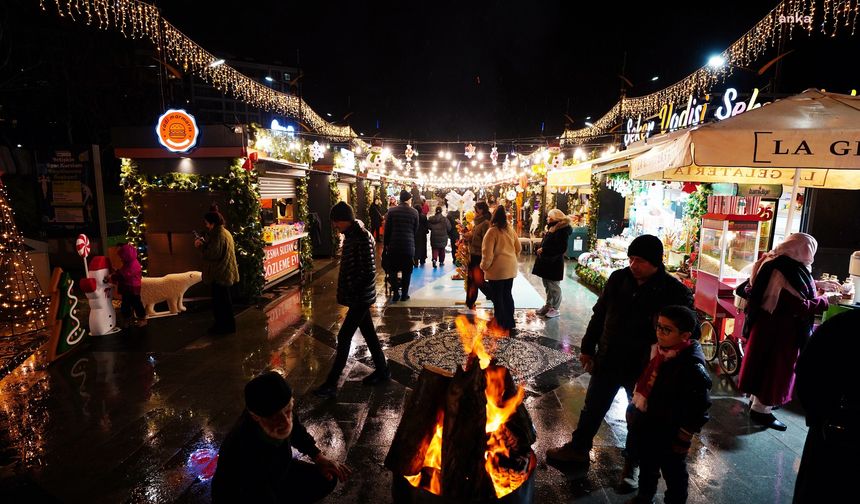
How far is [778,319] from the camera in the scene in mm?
4078

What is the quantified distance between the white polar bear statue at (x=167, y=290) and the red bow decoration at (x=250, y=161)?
233 cm

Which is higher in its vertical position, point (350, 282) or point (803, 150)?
point (803, 150)

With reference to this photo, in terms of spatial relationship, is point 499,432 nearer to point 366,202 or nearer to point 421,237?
point 421,237

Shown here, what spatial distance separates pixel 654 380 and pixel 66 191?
12.5m

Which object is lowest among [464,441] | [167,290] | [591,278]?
[591,278]

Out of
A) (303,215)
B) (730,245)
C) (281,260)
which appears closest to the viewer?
(730,245)

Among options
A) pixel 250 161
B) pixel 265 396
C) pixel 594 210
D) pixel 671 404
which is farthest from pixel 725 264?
pixel 250 161

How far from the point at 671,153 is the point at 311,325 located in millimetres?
6013

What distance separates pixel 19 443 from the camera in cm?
386

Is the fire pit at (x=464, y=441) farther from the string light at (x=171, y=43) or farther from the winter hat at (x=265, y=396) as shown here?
→ the string light at (x=171, y=43)

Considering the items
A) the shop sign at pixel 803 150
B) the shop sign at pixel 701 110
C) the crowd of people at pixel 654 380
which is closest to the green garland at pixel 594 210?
the shop sign at pixel 701 110

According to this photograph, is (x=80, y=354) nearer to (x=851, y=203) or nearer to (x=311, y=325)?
(x=311, y=325)

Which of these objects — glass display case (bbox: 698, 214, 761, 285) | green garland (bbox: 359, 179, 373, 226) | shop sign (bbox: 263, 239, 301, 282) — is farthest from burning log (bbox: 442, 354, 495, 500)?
green garland (bbox: 359, 179, 373, 226)

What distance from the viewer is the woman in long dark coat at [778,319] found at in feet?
13.0
